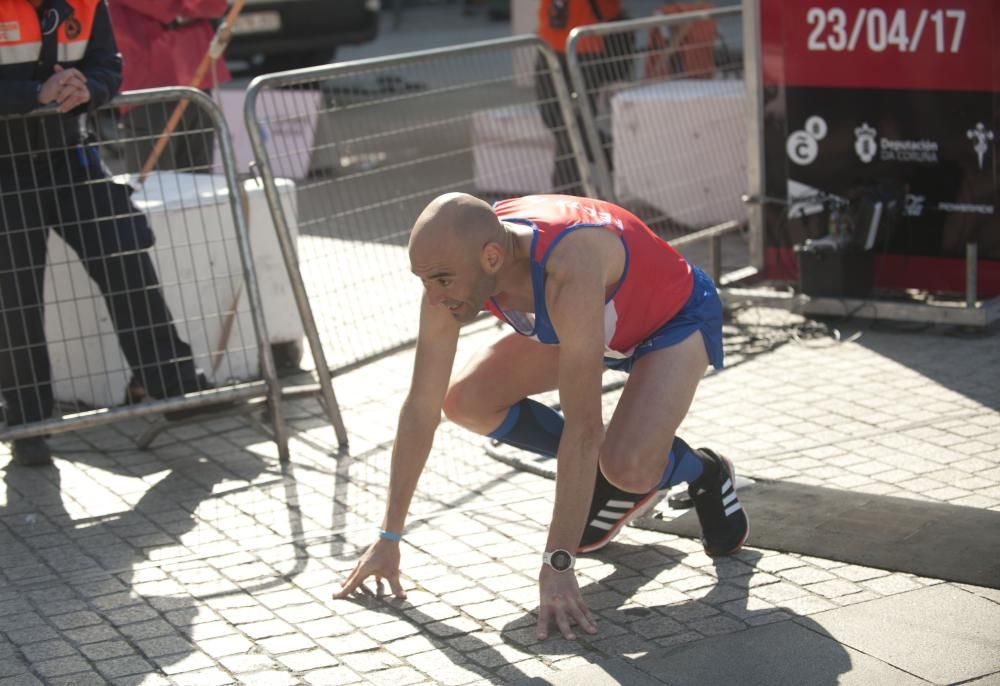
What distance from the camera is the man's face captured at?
11.4 feet

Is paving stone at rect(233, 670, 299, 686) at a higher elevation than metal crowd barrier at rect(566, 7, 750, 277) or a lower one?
lower

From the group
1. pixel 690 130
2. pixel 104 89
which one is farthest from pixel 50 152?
pixel 690 130

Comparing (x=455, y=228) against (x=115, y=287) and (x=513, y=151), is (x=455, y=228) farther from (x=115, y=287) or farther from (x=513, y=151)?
(x=513, y=151)

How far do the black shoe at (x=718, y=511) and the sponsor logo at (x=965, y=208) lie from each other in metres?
2.85

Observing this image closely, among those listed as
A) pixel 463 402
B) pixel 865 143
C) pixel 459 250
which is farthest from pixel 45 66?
pixel 865 143

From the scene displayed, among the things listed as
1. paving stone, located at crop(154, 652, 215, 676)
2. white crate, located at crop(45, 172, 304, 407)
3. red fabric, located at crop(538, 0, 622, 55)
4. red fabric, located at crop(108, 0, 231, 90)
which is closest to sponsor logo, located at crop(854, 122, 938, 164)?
white crate, located at crop(45, 172, 304, 407)

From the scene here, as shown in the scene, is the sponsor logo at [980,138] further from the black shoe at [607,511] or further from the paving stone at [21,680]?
the paving stone at [21,680]

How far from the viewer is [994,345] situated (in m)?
6.20

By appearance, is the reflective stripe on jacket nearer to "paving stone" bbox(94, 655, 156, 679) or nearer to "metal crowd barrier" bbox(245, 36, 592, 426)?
"metal crowd barrier" bbox(245, 36, 592, 426)

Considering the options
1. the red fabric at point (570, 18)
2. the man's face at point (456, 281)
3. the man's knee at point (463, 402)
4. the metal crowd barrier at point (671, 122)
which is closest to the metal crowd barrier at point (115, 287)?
the man's knee at point (463, 402)

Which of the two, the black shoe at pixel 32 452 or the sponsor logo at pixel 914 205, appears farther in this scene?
the sponsor logo at pixel 914 205

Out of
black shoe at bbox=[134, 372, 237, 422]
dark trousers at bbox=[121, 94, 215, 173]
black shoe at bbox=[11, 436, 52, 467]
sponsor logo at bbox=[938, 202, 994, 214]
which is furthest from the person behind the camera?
dark trousers at bbox=[121, 94, 215, 173]

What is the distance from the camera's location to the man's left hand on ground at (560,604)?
3.62 m

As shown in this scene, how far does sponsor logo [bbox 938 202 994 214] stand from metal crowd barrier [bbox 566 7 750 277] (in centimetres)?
121
